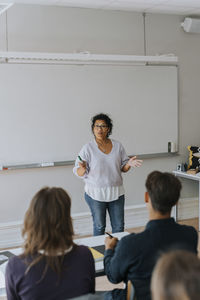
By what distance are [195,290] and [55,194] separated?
956 millimetres

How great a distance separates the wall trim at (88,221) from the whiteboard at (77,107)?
2.46ft

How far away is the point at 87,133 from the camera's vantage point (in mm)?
5395

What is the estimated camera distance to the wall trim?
507cm

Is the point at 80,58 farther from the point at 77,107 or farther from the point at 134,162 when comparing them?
the point at 134,162

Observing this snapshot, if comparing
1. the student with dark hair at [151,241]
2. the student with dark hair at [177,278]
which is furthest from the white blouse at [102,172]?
the student with dark hair at [177,278]

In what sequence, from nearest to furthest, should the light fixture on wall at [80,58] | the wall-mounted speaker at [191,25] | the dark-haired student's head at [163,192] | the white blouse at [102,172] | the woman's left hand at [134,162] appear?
the dark-haired student's head at [163,192] < the woman's left hand at [134,162] < the white blouse at [102,172] < the light fixture on wall at [80,58] < the wall-mounted speaker at [191,25]

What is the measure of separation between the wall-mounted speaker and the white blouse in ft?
8.52

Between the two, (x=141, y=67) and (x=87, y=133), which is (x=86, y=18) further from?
(x=87, y=133)

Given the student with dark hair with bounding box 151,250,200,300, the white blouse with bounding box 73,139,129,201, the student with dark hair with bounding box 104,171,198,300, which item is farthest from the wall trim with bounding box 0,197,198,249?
the student with dark hair with bounding box 151,250,200,300

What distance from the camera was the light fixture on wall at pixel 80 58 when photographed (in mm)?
4770

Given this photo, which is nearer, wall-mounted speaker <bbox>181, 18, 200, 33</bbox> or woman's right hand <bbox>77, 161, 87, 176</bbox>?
woman's right hand <bbox>77, 161, 87, 176</bbox>

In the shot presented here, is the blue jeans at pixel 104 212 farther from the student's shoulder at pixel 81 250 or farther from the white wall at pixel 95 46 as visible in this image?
the student's shoulder at pixel 81 250

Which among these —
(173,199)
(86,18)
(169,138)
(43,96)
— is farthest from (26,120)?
(173,199)

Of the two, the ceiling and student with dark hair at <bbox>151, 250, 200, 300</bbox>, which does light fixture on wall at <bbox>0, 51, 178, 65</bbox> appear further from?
student with dark hair at <bbox>151, 250, 200, 300</bbox>
